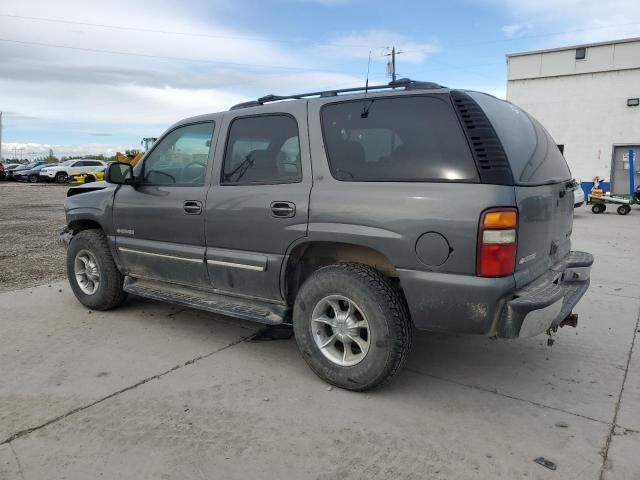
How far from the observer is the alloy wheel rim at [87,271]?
16.7ft

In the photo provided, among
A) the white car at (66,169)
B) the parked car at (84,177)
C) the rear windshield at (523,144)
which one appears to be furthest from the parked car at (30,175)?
the rear windshield at (523,144)

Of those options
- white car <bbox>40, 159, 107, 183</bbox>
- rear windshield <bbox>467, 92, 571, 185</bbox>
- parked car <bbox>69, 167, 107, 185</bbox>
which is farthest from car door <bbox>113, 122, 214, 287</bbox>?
white car <bbox>40, 159, 107, 183</bbox>

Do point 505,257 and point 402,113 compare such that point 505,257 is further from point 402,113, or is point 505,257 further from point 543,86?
point 543,86

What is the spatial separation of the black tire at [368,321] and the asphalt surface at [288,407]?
0.46 ft

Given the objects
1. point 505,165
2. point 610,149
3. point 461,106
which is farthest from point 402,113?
point 610,149

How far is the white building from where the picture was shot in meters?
20.7

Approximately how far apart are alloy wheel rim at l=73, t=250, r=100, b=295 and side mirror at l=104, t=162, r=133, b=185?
88 cm

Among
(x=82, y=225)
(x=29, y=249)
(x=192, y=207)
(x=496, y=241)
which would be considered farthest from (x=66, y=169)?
(x=496, y=241)

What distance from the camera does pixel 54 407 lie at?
3.19m

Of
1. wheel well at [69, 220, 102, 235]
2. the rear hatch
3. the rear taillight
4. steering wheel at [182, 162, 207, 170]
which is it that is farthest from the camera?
wheel well at [69, 220, 102, 235]

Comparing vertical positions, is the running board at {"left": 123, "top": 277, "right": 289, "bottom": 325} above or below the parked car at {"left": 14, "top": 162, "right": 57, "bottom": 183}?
below

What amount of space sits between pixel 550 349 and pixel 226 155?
9.95 ft

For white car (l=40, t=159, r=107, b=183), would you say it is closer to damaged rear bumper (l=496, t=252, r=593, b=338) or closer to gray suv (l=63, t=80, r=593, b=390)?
gray suv (l=63, t=80, r=593, b=390)

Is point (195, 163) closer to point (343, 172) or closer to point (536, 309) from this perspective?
point (343, 172)
